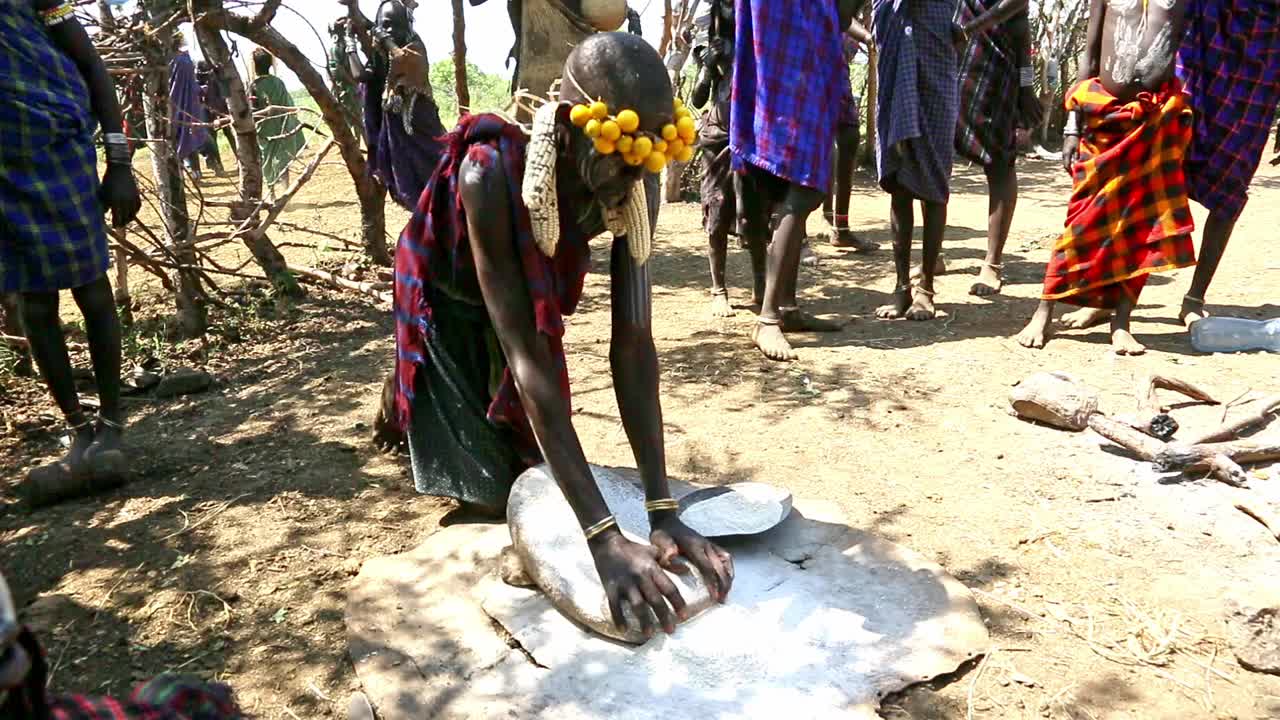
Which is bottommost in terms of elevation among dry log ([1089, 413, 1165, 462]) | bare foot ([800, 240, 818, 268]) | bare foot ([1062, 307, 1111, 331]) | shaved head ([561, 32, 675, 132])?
dry log ([1089, 413, 1165, 462])

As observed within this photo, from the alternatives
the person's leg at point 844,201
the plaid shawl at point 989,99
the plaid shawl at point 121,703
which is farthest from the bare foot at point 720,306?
the plaid shawl at point 121,703

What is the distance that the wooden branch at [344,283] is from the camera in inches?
179

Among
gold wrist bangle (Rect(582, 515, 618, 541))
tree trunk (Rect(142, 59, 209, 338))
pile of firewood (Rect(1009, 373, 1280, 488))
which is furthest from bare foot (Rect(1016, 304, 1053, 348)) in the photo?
tree trunk (Rect(142, 59, 209, 338))

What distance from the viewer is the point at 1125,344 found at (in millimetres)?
3605

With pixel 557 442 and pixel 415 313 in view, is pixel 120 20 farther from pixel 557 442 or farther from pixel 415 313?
pixel 557 442

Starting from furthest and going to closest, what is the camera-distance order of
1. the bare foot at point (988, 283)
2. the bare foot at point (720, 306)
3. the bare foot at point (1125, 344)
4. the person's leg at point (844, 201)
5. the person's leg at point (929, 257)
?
the person's leg at point (844, 201)
the bare foot at point (988, 283)
the bare foot at point (720, 306)
the person's leg at point (929, 257)
the bare foot at point (1125, 344)

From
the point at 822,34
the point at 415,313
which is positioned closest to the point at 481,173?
the point at 415,313

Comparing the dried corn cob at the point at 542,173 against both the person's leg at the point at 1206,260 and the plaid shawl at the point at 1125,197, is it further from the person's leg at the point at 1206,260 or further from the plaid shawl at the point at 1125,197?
the person's leg at the point at 1206,260

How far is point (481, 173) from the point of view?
1.92 m

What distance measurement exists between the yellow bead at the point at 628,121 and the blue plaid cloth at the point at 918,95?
2479mm

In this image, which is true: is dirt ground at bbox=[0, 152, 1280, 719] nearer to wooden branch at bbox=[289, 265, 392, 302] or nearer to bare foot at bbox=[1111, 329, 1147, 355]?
bare foot at bbox=[1111, 329, 1147, 355]

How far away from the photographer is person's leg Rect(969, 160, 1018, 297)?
4535 mm

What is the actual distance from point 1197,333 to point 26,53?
407 centimetres

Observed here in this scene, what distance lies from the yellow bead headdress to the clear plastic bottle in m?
2.79
